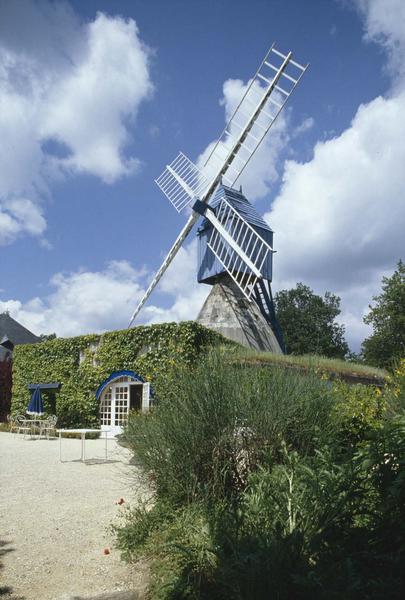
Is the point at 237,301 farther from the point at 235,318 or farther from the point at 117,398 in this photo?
the point at 117,398

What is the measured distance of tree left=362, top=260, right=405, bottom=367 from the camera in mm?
24219

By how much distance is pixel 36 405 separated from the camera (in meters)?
13.3

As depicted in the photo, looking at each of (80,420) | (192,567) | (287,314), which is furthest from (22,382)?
(287,314)

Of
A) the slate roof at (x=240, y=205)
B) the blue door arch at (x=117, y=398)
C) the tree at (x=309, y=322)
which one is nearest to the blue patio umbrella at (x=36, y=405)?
the blue door arch at (x=117, y=398)

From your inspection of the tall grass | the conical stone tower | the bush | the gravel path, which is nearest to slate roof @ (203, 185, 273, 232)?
the conical stone tower

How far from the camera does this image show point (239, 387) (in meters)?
3.81

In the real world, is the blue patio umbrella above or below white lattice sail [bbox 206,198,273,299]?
below

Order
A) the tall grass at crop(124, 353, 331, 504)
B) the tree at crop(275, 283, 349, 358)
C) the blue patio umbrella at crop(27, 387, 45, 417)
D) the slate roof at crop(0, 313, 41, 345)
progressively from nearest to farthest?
the tall grass at crop(124, 353, 331, 504)
the blue patio umbrella at crop(27, 387, 45, 417)
the slate roof at crop(0, 313, 41, 345)
the tree at crop(275, 283, 349, 358)

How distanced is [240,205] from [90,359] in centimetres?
784

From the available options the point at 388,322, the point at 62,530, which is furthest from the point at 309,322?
the point at 62,530

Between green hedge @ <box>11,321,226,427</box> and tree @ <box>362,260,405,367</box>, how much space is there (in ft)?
51.5

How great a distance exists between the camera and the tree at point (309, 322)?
110 feet

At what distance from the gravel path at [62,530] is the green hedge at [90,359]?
3791mm

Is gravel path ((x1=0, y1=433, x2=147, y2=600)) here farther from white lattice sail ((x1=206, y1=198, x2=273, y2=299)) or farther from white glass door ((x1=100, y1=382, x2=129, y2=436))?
white lattice sail ((x1=206, y1=198, x2=273, y2=299))
